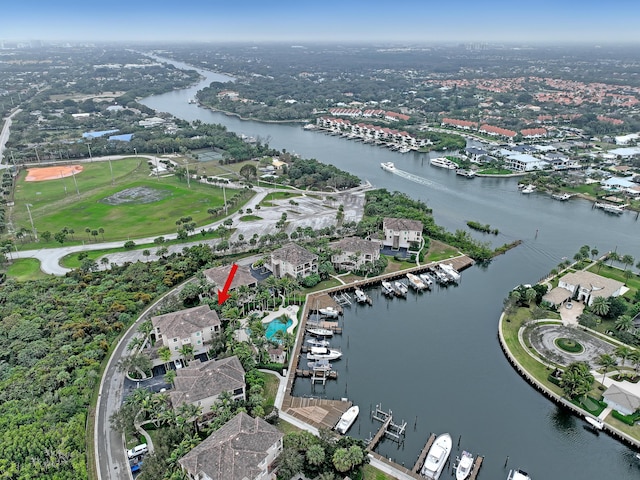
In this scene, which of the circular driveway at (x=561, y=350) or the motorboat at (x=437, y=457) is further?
the circular driveway at (x=561, y=350)

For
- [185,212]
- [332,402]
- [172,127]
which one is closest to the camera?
[332,402]

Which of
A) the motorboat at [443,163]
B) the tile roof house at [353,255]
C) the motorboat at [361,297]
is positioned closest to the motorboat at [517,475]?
the motorboat at [361,297]

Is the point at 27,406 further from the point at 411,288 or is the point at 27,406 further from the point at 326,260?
the point at 411,288

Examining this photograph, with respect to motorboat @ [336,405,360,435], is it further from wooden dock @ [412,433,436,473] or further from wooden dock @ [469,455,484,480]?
wooden dock @ [469,455,484,480]

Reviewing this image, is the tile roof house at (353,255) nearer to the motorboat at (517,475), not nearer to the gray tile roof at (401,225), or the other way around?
the gray tile roof at (401,225)

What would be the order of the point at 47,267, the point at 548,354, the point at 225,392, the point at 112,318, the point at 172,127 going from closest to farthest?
the point at 225,392 < the point at 548,354 < the point at 112,318 < the point at 47,267 < the point at 172,127

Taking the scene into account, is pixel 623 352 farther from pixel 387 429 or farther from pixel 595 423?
pixel 387 429

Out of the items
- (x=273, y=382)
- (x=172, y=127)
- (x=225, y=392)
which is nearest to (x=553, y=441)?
(x=273, y=382)
